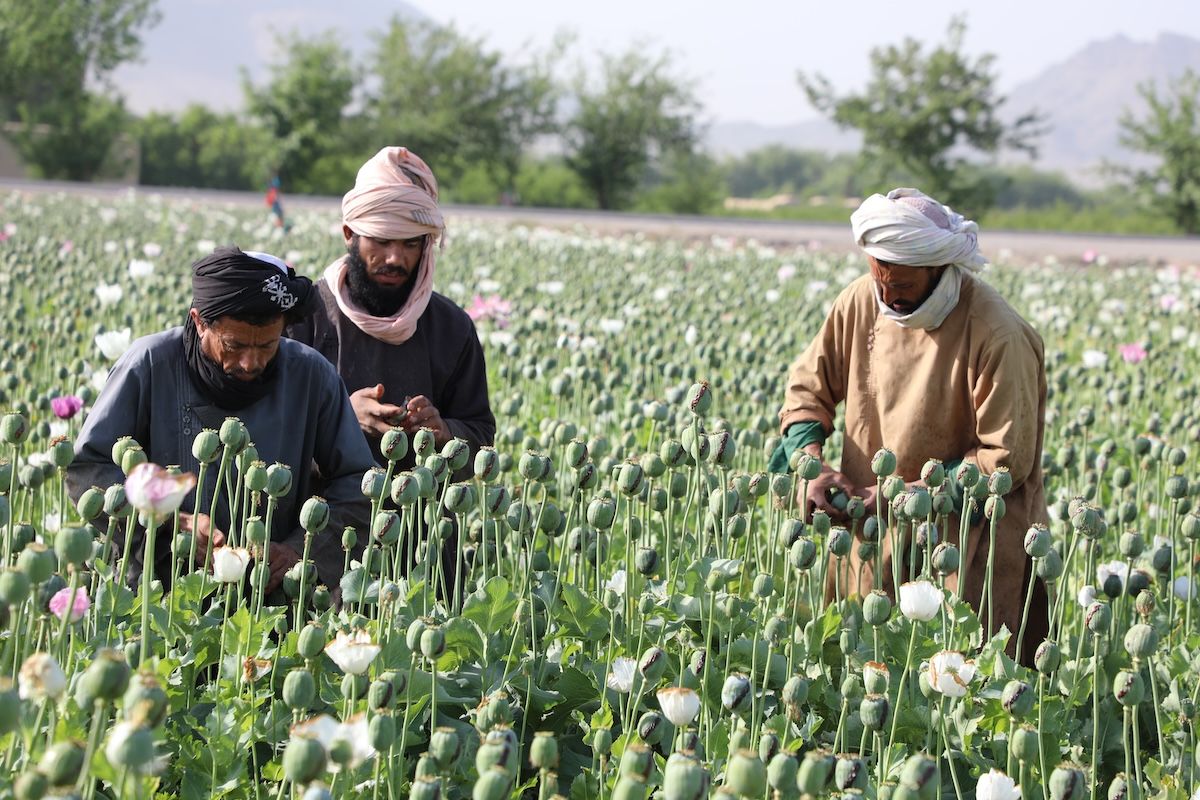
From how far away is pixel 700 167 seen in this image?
51.3 meters

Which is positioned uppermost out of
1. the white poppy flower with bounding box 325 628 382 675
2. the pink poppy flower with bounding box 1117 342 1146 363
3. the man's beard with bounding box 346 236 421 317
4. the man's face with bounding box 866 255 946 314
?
the man's face with bounding box 866 255 946 314

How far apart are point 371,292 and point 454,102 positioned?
45805 millimetres

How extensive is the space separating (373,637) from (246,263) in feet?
3.34

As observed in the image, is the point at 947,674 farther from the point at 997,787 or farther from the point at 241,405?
the point at 241,405

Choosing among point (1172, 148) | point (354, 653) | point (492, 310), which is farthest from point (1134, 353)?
point (1172, 148)

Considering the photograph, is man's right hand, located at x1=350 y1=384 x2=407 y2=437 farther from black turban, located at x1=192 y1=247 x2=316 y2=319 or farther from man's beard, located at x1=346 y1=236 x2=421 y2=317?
black turban, located at x1=192 y1=247 x2=316 y2=319

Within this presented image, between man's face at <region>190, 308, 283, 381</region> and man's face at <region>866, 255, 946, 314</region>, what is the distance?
148cm

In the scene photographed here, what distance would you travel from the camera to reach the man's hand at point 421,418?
350 centimetres

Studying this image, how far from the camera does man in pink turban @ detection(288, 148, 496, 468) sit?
3.80 meters

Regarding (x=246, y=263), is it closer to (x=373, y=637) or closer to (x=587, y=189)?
(x=373, y=637)

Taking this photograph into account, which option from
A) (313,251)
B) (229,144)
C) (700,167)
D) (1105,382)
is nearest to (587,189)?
(700,167)

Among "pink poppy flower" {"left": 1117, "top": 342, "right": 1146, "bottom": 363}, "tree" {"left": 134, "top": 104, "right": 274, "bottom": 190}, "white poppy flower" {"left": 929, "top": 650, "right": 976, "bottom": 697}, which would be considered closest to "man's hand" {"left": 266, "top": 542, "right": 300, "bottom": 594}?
"white poppy flower" {"left": 929, "top": 650, "right": 976, "bottom": 697}

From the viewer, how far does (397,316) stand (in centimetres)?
380

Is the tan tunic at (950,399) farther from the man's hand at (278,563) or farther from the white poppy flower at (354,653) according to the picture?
the white poppy flower at (354,653)
